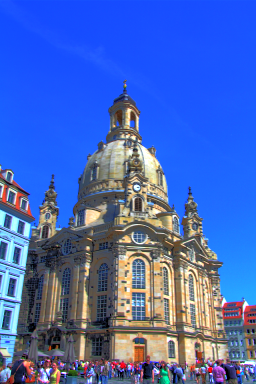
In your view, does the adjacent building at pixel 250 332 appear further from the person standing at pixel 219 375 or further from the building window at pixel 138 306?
the person standing at pixel 219 375

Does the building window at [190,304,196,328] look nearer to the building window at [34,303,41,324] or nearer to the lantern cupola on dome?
the building window at [34,303,41,324]

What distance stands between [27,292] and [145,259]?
70.4ft

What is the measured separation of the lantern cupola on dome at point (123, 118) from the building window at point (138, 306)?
126ft

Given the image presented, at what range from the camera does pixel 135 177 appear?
56.2 metres

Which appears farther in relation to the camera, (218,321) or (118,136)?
(118,136)

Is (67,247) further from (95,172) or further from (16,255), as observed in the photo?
(95,172)

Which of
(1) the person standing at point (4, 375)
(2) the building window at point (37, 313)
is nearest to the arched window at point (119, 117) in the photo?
(2) the building window at point (37, 313)

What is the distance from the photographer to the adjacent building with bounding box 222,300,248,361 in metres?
93.2

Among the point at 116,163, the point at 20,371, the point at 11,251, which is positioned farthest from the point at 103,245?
the point at 20,371

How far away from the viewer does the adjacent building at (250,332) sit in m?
90.4

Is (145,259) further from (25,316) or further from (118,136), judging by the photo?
(118,136)

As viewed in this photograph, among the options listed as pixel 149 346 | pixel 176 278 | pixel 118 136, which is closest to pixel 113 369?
pixel 149 346

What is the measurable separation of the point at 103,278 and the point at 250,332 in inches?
2345

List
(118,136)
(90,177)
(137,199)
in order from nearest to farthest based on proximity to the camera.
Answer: (137,199) < (90,177) < (118,136)
